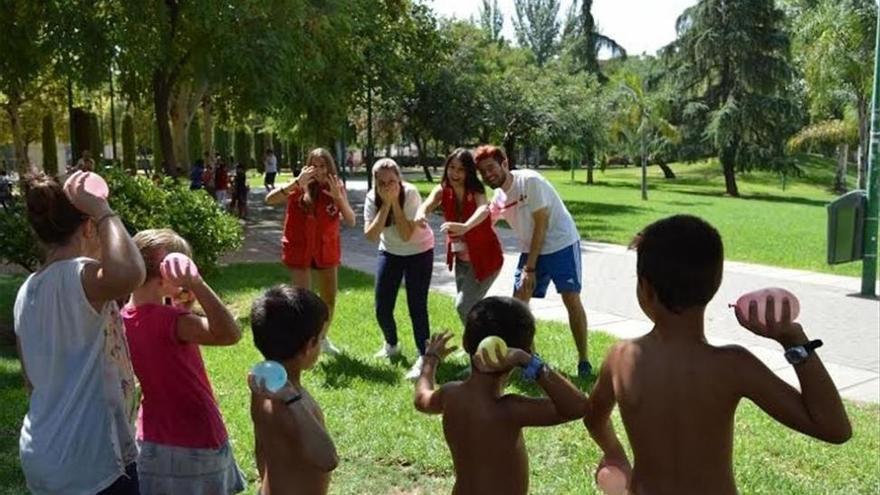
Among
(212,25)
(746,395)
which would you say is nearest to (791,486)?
(746,395)

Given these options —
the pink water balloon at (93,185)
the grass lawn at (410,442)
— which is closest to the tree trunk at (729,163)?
the grass lawn at (410,442)

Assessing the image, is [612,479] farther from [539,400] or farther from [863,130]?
[863,130]

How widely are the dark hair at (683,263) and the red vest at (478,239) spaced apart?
12.7 feet

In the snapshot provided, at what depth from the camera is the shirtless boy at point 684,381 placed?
2.04 meters

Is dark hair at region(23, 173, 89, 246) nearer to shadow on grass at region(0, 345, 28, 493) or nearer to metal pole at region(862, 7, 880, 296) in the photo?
shadow on grass at region(0, 345, 28, 493)

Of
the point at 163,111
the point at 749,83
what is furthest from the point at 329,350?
the point at 749,83

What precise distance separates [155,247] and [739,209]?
27.9 m

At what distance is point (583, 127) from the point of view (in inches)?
1158

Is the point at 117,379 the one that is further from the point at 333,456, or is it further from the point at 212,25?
the point at 212,25

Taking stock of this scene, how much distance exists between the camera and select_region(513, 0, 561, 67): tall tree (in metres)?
91.0

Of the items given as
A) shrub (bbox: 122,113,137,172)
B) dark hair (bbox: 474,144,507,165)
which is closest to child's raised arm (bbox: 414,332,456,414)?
dark hair (bbox: 474,144,507,165)

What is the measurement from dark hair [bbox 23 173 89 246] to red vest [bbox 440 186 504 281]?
3675 millimetres

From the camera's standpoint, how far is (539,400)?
95.0 inches

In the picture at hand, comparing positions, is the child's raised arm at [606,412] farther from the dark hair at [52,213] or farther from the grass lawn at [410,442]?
the grass lawn at [410,442]
